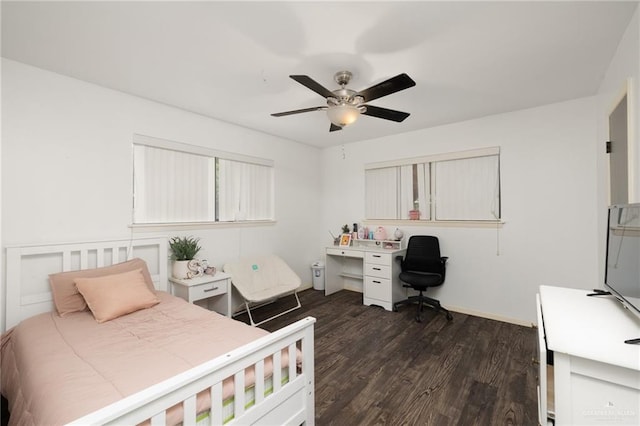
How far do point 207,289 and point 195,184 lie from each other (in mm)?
1298

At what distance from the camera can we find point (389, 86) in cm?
185

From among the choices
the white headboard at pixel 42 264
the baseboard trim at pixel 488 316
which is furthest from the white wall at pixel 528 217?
the white headboard at pixel 42 264

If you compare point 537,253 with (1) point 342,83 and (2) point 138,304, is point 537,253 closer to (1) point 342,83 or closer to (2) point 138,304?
(1) point 342,83

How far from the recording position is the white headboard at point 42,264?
200 cm

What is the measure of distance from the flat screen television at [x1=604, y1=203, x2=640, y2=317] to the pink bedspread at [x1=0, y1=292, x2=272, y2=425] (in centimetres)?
172

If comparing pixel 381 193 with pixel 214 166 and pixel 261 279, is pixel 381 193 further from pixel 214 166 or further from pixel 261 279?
pixel 214 166

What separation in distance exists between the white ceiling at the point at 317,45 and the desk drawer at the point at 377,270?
217 cm

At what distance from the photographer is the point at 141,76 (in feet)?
7.66

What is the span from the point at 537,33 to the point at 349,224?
3380 millimetres

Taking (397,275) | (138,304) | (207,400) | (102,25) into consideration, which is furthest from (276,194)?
(207,400)

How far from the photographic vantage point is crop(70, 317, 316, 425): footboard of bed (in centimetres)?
83

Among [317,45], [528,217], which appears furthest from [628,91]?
[317,45]

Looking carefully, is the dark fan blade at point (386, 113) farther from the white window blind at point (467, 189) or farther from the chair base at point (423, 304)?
the chair base at point (423, 304)

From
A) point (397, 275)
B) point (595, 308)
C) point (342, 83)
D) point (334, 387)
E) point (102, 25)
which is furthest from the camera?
point (397, 275)
